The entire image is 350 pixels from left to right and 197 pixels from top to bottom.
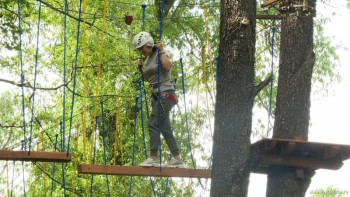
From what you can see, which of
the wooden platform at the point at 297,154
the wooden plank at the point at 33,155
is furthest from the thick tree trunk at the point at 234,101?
the wooden plank at the point at 33,155

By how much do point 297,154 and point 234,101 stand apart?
2.72 ft

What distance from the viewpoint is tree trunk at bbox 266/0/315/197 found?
5539 mm

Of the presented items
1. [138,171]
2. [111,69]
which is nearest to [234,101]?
[138,171]

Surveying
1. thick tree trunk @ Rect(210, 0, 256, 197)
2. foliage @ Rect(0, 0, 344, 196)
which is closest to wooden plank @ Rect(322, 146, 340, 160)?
thick tree trunk @ Rect(210, 0, 256, 197)

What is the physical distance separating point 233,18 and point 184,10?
6487mm

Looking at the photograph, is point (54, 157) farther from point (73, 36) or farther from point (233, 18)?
point (73, 36)

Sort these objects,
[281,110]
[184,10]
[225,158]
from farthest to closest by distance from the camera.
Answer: [184,10]
[281,110]
[225,158]

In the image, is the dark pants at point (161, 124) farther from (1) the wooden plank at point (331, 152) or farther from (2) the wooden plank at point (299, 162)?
(1) the wooden plank at point (331, 152)

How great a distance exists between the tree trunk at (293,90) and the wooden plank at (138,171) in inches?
24.2

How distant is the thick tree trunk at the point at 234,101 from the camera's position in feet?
15.7

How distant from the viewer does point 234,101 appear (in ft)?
15.9

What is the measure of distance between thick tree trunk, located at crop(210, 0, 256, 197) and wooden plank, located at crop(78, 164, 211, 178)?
511 millimetres

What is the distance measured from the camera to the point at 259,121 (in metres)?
11.7

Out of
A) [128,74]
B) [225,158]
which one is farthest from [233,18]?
[128,74]
